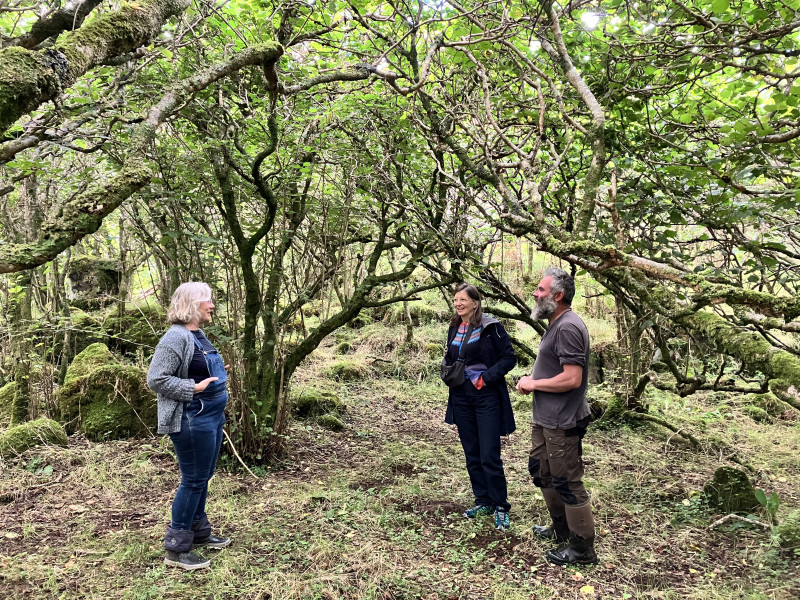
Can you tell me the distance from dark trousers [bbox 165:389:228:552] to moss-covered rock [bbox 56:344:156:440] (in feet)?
9.06

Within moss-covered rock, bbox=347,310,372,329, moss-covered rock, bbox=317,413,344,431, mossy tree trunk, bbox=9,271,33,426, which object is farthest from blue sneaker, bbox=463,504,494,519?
moss-covered rock, bbox=347,310,372,329

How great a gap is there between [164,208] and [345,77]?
2139 millimetres

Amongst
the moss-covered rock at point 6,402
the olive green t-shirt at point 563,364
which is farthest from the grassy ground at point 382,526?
the moss-covered rock at point 6,402

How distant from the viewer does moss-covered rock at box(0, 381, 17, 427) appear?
5816 mm

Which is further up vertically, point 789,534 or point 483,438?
point 483,438

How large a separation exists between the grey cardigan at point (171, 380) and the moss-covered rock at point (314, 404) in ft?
11.9

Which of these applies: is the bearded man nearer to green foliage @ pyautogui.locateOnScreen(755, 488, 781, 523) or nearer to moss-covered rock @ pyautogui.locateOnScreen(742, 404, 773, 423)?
green foliage @ pyautogui.locateOnScreen(755, 488, 781, 523)

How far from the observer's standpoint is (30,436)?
514 cm

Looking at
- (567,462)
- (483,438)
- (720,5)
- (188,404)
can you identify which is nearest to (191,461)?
(188,404)

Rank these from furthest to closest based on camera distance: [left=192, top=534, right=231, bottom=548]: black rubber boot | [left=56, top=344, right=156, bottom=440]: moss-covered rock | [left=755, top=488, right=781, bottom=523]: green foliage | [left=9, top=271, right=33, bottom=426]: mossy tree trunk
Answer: [left=56, top=344, right=156, bottom=440]: moss-covered rock → [left=9, top=271, right=33, bottom=426]: mossy tree trunk → [left=192, top=534, right=231, bottom=548]: black rubber boot → [left=755, top=488, right=781, bottom=523]: green foliage

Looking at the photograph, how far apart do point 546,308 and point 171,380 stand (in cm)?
250

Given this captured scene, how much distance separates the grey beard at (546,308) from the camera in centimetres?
324

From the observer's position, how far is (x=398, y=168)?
518cm

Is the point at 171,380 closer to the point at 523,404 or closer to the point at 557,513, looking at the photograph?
the point at 557,513
